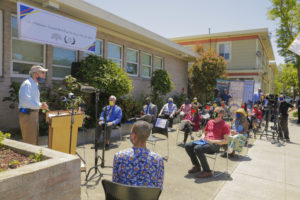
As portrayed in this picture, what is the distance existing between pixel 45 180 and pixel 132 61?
926cm

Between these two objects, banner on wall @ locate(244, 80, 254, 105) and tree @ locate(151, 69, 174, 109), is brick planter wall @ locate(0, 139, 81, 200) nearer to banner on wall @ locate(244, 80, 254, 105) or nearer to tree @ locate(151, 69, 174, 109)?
tree @ locate(151, 69, 174, 109)

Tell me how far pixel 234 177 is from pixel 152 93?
7366 mm

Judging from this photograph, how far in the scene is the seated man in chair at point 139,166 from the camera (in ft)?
6.63

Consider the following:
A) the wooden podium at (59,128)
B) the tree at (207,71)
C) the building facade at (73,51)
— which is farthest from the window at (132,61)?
the wooden podium at (59,128)

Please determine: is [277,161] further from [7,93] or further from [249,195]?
[7,93]

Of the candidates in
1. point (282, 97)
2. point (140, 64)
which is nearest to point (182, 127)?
point (282, 97)

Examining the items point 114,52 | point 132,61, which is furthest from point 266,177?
point 132,61

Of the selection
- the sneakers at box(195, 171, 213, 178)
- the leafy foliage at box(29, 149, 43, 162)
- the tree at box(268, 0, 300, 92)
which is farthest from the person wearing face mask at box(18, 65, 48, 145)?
the tree at box(268, 0, 300, 92)

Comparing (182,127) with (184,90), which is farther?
(184,90)

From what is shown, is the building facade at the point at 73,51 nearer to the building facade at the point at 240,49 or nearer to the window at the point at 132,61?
the window at the point at 132,61

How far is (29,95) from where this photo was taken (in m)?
3.92

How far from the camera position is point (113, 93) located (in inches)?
290

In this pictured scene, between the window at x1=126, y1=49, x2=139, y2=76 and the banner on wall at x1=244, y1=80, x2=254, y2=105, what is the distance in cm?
557

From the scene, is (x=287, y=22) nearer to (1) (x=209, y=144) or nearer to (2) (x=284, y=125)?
(2) (x=284, y=125)
